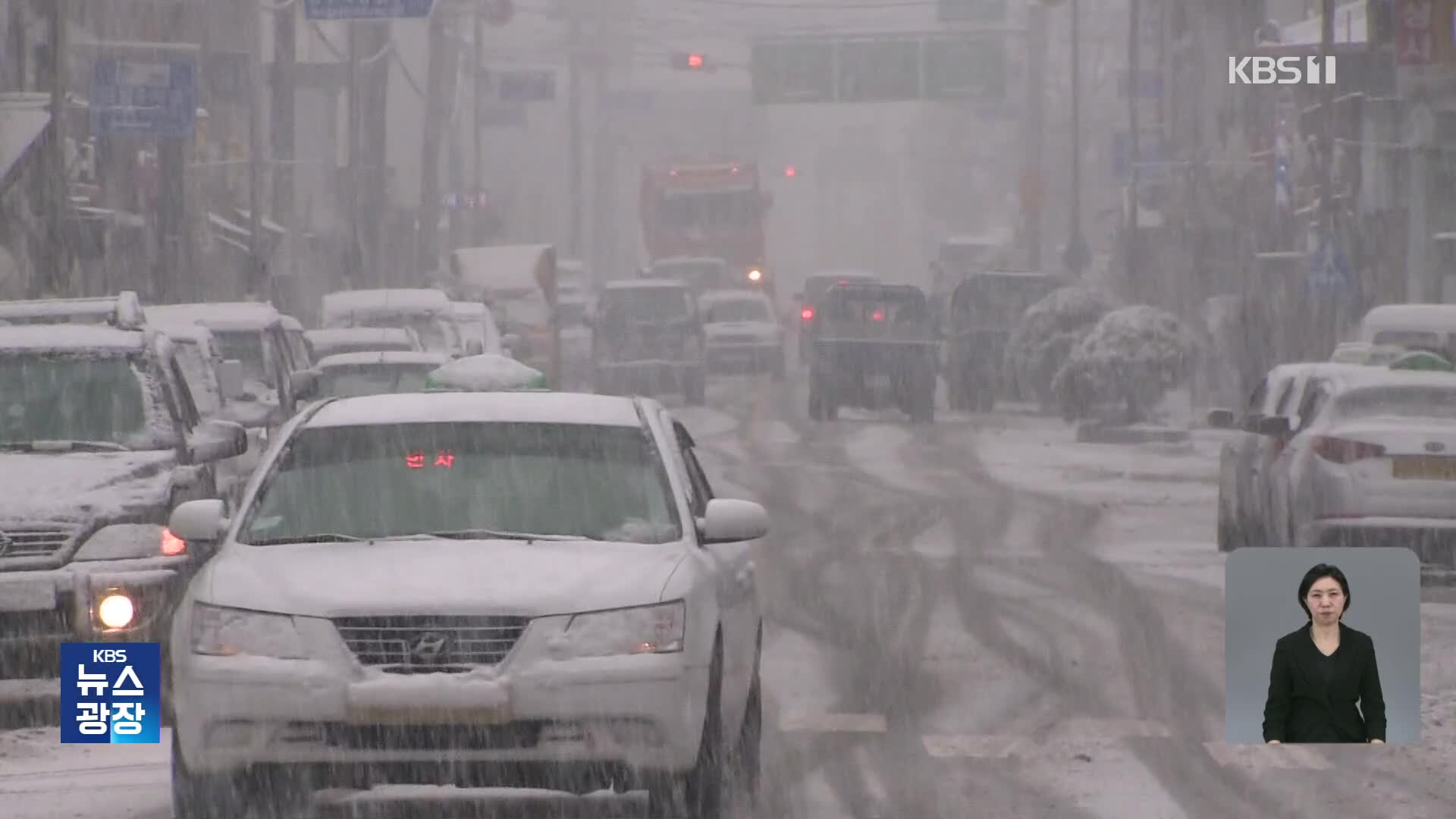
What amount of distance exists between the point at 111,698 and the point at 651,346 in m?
30.8

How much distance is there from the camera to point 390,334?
26250 mm

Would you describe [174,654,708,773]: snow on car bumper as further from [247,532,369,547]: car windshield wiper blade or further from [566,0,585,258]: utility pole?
[566,0,585,258]: utility pole

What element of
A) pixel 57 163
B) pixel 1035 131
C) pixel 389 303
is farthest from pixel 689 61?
pixel 57 163

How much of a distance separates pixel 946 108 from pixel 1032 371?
9375cm

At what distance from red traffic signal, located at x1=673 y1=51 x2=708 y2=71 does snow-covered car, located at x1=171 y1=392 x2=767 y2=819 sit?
60.7 m

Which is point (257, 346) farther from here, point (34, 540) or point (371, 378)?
point (34, 540)

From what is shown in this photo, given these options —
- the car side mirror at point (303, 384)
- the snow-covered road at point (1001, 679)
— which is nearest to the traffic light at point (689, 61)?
the snow-covered road at point (1001, 679)

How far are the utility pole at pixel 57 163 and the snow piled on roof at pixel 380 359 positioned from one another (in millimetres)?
5148

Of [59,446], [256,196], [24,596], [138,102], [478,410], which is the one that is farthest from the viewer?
[256,196]

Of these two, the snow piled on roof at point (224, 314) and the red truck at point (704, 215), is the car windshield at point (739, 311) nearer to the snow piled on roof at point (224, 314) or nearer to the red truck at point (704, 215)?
the red truck at point (704, 215)

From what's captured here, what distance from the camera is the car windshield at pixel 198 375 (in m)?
16.9

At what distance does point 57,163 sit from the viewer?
2722 cm

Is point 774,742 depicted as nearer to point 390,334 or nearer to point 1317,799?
point 1317,799

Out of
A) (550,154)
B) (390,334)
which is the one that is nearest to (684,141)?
(550,154)
